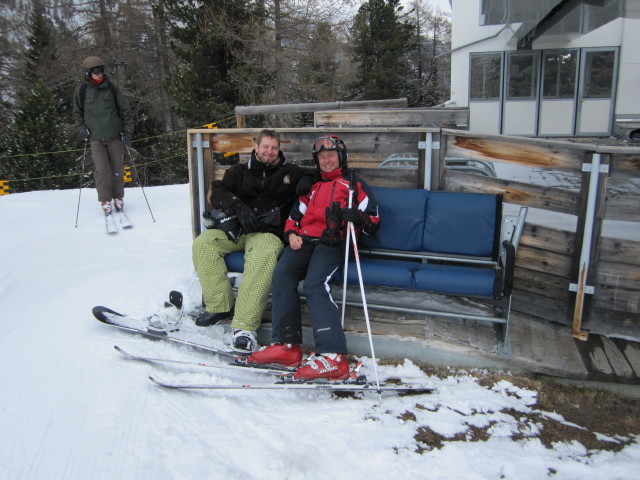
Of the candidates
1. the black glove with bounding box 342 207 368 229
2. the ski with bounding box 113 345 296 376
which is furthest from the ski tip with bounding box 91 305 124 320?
the black glove with bounding box 342 207 368 229

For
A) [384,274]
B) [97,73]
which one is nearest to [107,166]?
[97,73]

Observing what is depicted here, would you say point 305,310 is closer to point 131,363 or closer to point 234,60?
point 131,363

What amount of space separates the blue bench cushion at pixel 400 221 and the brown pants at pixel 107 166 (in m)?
4.23

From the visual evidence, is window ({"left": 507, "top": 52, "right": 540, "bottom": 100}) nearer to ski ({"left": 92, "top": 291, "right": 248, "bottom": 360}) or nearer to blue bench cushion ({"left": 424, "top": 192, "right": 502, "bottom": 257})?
blue bench cushion ({"left": 424, "top": 192, "right": 502, "bottom": 257})

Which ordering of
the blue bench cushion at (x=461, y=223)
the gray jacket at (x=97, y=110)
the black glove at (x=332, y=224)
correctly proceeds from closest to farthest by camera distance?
the black glove at (x=332, y=224) → the blue bench cushion at (x=461, y=223) → the gray jacket at (x=97, y=110)

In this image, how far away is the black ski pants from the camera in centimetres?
326

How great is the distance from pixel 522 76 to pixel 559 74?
3.34 feet

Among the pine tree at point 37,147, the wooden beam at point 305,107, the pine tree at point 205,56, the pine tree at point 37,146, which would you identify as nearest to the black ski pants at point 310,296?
the wooden beam at point 305,107

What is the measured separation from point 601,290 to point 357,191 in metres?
1.87

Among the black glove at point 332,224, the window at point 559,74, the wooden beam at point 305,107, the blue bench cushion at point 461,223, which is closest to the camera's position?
the black glove at point 332,224

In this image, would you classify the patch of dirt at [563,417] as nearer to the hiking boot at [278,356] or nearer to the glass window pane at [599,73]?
the hiking boot at [278,356]

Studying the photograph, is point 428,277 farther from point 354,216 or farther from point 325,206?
point 325,206

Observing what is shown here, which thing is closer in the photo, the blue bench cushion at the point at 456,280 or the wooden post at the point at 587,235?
the blue bench cushion at the point at 456,280

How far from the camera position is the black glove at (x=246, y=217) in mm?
3840
